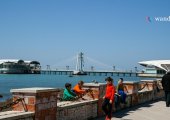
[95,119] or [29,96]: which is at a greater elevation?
[29,96]

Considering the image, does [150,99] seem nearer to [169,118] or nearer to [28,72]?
[169,118]

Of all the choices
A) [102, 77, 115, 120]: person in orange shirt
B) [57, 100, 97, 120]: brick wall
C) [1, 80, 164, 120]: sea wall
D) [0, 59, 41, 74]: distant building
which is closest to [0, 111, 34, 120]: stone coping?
[1, 80, 164, 120]: sea wall

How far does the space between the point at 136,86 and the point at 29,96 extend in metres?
8.38

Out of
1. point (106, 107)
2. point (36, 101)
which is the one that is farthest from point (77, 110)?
point (36, 101)

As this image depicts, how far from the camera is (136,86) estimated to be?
1630 centimetres

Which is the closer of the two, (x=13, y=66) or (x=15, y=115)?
(x=15, y=115)

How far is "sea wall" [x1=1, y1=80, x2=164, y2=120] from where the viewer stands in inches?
345

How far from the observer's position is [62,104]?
10680mm

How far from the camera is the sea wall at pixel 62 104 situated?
8.76 metres

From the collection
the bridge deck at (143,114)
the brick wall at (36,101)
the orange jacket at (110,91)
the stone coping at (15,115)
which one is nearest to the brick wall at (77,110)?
the bridge deck at (143,114)

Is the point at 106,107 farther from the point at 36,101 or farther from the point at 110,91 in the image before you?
the point at 36,101

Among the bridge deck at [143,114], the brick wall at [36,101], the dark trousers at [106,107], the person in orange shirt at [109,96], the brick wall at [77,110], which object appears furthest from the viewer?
the bridge deck at [143,114]

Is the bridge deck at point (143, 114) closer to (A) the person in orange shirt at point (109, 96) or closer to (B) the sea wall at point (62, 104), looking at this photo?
(B) the sea wall at point (62, 104)

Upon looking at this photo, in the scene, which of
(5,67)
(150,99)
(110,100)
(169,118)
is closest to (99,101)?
(110,100)
